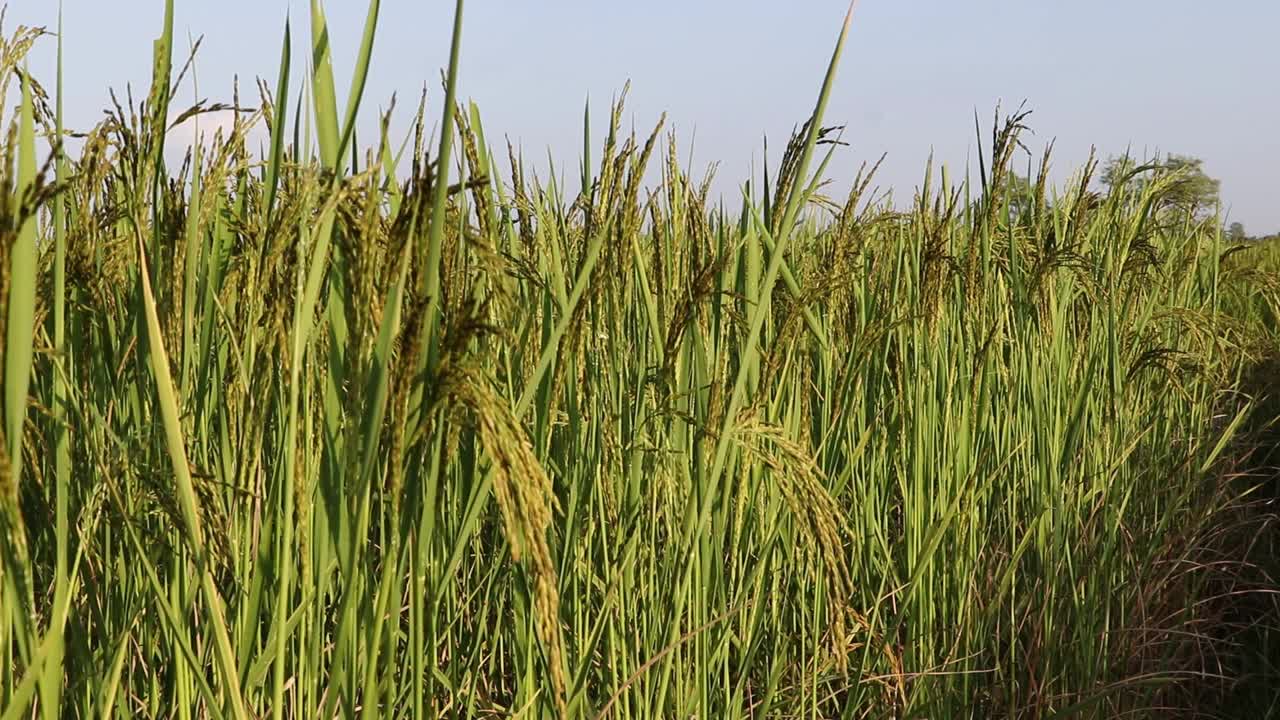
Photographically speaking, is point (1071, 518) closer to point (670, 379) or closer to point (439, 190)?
point (670, 379)

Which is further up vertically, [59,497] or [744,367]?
[744,367]

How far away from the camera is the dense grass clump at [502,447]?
969 mm

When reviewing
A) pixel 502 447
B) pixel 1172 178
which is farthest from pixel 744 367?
pixel 1172 178

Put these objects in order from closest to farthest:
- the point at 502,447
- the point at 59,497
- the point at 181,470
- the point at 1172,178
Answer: the point at 502,447 → the point at 181,470 → the point at 59,497 → the point at 1172,178

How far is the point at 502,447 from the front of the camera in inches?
30.4

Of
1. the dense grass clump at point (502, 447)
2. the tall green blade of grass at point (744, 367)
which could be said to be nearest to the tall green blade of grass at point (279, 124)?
the dense grass clump at point (502, 447)

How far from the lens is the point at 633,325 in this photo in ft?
6.39

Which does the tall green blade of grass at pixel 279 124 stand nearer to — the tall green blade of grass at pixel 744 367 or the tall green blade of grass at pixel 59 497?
the tall green blade of grass at pixel 59 497

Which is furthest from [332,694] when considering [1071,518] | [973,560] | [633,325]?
[1071,518]

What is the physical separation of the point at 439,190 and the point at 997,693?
6.29ft

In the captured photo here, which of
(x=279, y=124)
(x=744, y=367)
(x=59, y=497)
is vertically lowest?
(x=59, y=497)

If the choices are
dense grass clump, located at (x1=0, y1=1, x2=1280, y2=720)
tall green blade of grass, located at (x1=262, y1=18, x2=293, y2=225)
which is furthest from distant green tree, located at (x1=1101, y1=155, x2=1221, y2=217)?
tall green blade of grass, located at (x1=262, y1=18, x2=293, y2=225)

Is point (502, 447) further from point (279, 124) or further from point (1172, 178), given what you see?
point (1172, 178)

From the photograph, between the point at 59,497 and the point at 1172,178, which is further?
the point at 1172,178
